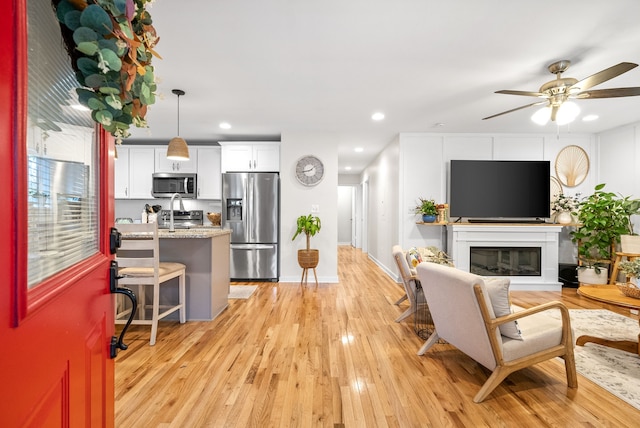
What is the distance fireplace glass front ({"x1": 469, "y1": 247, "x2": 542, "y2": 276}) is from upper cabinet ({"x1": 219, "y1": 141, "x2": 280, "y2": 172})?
353 centimetres

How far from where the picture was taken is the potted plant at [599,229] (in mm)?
4305

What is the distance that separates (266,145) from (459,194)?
3.26m

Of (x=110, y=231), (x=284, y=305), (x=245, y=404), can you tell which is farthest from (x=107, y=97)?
(x=284, y=305)

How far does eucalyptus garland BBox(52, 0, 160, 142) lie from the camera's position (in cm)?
66

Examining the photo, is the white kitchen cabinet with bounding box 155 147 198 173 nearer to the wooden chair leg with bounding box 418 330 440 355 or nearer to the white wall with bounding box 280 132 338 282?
the white wall with bounding box 280 132 338 282

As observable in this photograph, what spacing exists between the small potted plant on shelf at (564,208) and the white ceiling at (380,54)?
1232 millimetres

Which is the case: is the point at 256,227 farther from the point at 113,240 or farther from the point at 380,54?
the point at 113,240

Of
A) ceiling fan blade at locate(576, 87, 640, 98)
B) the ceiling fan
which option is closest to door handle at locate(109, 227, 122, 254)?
the ceiling fan

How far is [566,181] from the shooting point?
499 centimetres

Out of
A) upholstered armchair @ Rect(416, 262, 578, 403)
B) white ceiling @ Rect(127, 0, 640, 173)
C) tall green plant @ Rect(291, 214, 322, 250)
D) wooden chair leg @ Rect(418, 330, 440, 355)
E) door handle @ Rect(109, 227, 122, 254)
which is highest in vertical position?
white ceiling @ Rect(127, 0, 640, 173)

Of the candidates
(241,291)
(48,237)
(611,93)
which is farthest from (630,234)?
(48,237)

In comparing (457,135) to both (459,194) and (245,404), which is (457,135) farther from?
(245,404)

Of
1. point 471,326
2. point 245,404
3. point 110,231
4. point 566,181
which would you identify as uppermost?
point 566,181

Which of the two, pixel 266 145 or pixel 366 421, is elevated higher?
pixel 266 145
